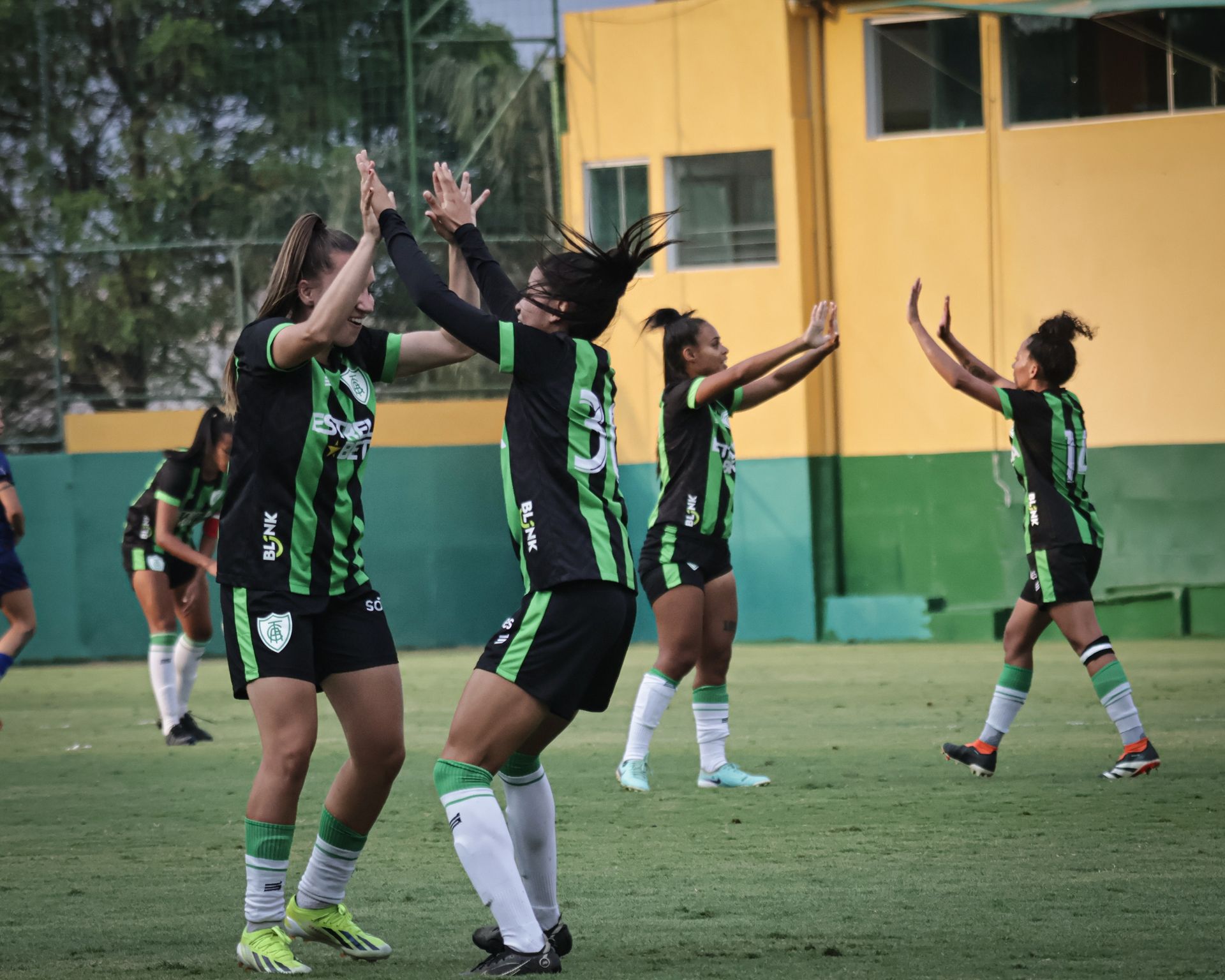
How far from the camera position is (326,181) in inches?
869

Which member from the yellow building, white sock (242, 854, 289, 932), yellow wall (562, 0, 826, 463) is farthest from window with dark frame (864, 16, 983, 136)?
white sock (242, 854, 289, 932)

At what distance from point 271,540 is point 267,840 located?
895mm

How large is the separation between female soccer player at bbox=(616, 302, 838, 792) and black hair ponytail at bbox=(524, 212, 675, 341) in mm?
3280

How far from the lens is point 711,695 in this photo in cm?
873

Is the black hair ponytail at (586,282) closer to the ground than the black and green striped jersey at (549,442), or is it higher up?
higher up

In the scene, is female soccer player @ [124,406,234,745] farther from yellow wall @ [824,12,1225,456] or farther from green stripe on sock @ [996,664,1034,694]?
yellow wall @ [824,12,1225,456]

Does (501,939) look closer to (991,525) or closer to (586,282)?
(586,282)

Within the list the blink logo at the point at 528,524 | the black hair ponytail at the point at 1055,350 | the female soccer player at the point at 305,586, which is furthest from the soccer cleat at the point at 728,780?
the blink logo at the point at 528,524

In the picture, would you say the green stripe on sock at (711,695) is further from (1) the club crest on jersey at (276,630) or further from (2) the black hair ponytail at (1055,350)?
(1) the club crest on jersey at (276,630)

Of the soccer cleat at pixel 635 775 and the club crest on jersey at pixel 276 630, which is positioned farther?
the soccer cleat at pixel 635 775

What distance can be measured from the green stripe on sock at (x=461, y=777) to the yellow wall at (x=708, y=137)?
591 inches

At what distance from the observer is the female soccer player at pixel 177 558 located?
11.0 metres

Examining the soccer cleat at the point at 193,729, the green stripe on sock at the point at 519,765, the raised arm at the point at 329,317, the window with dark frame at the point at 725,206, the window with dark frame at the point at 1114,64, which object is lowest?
the soccer cleat at the point at 193,729

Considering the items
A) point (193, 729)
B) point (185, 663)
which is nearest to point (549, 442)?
point (193, 729)
